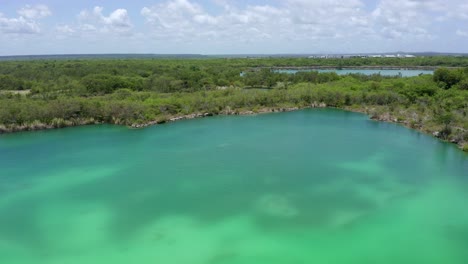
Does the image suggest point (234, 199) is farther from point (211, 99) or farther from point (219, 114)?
point (211, 99)

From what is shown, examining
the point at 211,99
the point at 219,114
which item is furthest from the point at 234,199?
the point at 211,99

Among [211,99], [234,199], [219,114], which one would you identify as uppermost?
[211,99]

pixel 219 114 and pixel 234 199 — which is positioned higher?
pixel 219 114

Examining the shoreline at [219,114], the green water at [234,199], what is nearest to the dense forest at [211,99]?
the shoreline at [219,114]

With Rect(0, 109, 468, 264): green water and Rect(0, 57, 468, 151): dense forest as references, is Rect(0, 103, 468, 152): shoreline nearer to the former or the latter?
Rect(0, 57, 468, 151): dense forest

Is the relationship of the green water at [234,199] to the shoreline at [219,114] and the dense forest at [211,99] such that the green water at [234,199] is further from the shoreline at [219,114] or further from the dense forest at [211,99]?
the dense forest at [211,99]

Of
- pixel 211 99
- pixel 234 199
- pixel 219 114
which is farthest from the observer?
pixel 211 99

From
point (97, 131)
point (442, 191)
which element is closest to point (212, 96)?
point (97, 131)

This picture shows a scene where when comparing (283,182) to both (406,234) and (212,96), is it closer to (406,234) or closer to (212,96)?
(406,234)
